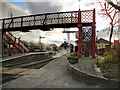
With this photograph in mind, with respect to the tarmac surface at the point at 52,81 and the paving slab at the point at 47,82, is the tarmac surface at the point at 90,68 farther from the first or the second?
the paving slab at the point at 47,82

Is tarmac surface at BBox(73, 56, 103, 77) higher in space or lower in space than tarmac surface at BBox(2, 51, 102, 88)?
higher

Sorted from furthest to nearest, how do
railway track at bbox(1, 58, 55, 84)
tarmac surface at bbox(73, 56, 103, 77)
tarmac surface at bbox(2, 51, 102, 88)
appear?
railway track at bbox(1, 58, 55, 84)
tarmac surface at bbox(73, 56, 103, 77)
tarmac surface at bbox(2, 51, 102, 88)

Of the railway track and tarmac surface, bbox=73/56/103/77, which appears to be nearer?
tarmac surface, bbox=73/56/103/77

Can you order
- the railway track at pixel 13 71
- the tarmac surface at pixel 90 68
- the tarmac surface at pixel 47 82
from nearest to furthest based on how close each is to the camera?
the tarmac surface at pixel 47 82, the tarmac surface at pixel 90 68, the railway track at pixel 13 71

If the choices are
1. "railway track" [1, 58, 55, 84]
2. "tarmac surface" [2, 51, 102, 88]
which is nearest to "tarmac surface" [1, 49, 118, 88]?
"tarmac surface" [2, 51, 102, 88]

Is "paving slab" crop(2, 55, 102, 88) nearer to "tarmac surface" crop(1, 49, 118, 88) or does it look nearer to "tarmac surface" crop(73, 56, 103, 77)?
"tarmac surface" crop(1, 49, 118, 88)

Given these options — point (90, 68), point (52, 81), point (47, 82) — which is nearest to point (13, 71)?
point (47, 82)

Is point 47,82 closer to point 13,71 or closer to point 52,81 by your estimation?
point 52,81

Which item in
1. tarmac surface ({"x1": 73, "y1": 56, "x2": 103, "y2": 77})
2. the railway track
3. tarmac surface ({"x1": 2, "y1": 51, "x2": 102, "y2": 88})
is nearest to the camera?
tarmac surface ({"x1": 2, "y1": 51, "x2": 102, "y2": 88})

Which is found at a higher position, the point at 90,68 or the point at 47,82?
the point at 90,68

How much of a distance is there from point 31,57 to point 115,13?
17.0 metres

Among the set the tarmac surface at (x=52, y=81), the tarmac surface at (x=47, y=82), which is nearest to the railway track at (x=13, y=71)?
the tarmac surface at (x=52, y=81)

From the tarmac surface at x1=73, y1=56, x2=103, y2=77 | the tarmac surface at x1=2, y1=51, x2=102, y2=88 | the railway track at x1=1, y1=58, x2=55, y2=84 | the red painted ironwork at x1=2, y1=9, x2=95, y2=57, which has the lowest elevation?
the railway track at x1=1, y1=58, x2=55, y2=84

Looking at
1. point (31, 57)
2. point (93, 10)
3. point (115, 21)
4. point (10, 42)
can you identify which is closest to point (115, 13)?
point (115, 21)
